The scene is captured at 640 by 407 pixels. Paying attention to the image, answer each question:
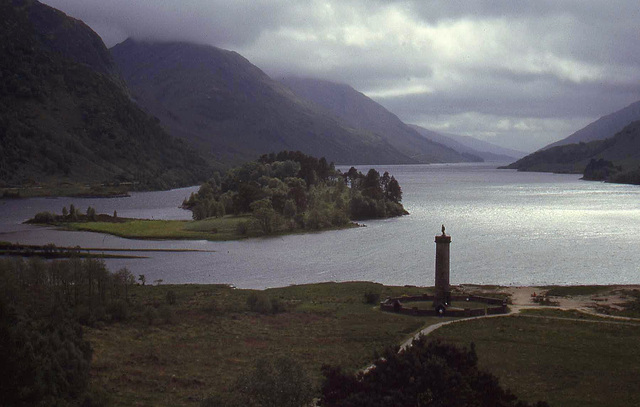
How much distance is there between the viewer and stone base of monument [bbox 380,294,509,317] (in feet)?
202

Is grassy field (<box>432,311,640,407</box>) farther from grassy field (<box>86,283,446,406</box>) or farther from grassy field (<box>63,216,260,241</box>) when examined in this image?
grassy field (<box>63,216,260,241</box>)

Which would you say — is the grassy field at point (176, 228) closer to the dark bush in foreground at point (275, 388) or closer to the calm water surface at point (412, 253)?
the calm water surface at point (412, 253)

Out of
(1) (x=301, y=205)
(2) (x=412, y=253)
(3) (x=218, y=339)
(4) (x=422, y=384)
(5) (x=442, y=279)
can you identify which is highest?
(1) (x=301, y=205)

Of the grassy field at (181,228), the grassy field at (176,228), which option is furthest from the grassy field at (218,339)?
the grassy field at (176,228)

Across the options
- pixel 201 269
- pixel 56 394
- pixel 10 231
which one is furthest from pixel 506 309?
pixel 10 231

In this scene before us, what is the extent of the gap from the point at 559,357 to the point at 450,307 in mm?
18108

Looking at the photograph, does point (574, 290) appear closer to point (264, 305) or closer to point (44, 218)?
point (264, 305)

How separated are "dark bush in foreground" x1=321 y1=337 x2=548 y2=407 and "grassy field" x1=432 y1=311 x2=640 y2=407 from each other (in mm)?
8804

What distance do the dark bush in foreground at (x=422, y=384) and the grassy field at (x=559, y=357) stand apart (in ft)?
28.9

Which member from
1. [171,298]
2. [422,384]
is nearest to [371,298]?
[171,298]

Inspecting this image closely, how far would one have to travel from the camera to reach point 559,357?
46.0 metres

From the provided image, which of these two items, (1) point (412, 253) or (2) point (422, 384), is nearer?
(2) point (422, 384)

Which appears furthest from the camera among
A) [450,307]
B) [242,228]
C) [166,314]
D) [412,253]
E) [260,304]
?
[242,228]

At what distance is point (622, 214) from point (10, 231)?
149m
